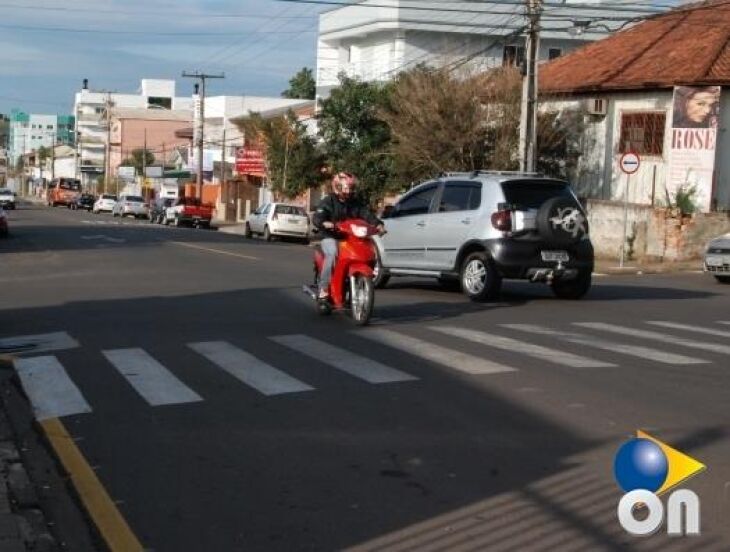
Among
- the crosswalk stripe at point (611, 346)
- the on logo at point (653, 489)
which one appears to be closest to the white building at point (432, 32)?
the crosswalk stripe at point (611, 346)

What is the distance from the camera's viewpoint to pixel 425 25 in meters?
53.6

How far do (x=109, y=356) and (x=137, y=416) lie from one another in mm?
2857

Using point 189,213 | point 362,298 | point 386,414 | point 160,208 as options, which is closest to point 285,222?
point 189,213

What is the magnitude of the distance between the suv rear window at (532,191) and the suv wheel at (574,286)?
127 cm

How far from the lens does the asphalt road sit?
234 inches

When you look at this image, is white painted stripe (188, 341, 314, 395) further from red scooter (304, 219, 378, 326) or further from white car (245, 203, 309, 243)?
white car (245, 203, 309, 243)

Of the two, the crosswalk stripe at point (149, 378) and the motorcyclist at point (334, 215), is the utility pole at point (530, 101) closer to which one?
the motorcyclist at point (334, 215)

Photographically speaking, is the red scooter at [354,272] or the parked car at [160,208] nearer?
the red scooter at [354,272]

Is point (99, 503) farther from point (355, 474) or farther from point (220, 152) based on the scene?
point (220, 152)

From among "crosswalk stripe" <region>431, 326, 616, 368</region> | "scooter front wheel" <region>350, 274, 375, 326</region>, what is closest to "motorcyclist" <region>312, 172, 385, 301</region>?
"scooter front wheel" <region>350, 274, 375, 326</region>

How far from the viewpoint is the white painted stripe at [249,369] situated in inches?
372

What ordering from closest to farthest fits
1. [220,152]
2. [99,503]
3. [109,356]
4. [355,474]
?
[99,503] < [355,474] < [109,356] < [220,152]

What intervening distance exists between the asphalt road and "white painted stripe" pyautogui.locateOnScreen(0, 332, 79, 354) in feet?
0.62

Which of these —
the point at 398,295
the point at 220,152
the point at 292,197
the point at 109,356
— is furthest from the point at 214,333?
the point at 220,152
